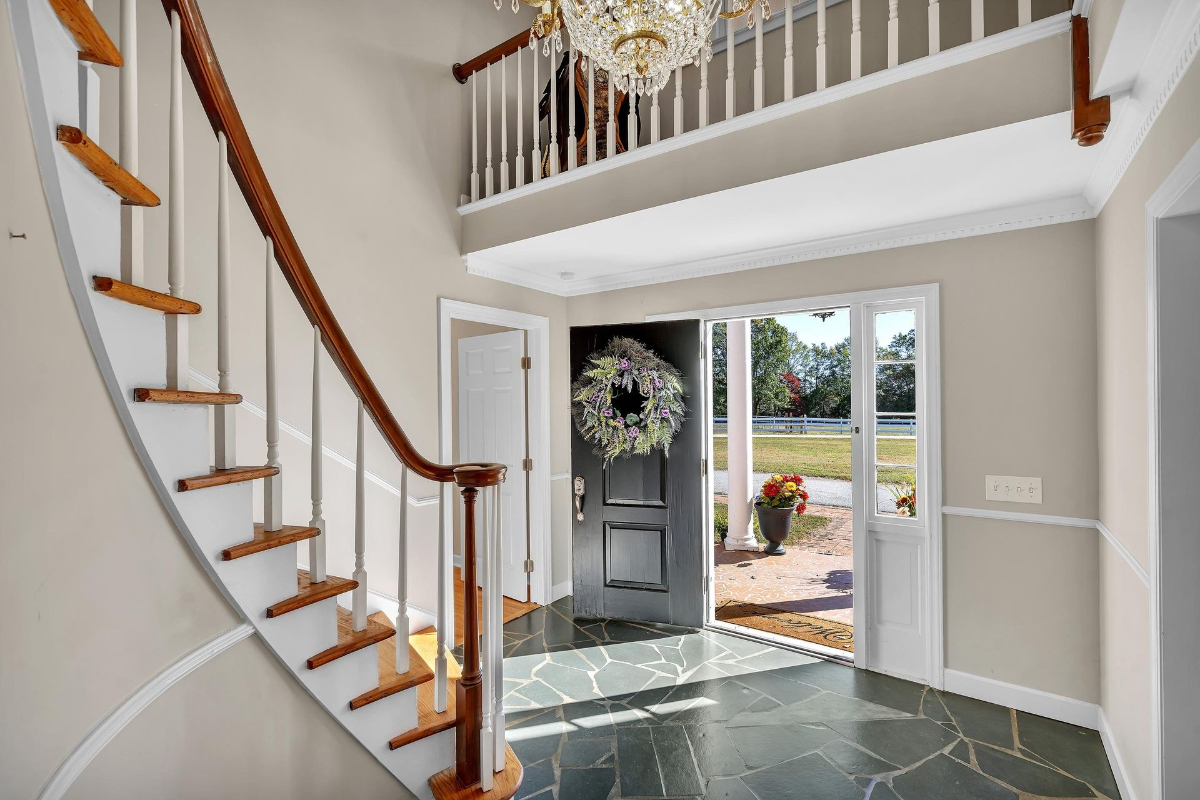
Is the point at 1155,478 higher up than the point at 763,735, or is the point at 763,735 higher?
the point at 1155,478

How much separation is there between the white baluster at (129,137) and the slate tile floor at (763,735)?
87.0 inches

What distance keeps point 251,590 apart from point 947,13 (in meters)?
3.62

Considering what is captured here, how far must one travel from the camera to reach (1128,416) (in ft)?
7.03

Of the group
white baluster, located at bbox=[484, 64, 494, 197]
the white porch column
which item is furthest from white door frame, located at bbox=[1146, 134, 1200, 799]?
the white porch column

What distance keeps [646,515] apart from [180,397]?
10.1ft

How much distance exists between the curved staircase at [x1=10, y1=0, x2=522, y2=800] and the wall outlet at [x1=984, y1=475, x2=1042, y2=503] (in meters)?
2.47

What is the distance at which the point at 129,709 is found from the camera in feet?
3.88

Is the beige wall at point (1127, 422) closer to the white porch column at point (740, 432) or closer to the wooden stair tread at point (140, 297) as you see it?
the wooden stair tread at point (140, 297)

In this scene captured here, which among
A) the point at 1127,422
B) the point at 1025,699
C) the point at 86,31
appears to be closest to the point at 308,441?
the point at 86,31

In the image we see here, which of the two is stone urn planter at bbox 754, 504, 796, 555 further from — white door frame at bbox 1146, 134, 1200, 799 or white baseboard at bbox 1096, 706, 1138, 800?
white door frame at bbox 1146, 134, 1200, 799

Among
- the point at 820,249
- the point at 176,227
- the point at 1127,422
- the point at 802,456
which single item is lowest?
Answer: the point at 802,456

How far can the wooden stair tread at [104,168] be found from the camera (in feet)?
3.29

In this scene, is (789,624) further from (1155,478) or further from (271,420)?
(271,420)

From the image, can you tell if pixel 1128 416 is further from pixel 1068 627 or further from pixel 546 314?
pixel 546 314
